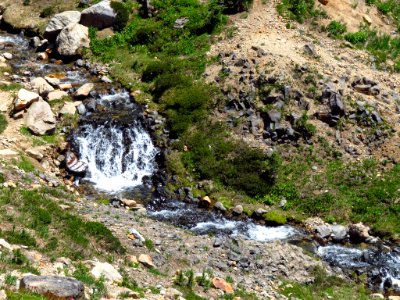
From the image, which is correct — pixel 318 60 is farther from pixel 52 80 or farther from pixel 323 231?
pixel 52 80

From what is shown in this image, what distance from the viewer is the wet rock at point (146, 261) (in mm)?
19812

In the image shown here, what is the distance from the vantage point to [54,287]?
43.7 ft

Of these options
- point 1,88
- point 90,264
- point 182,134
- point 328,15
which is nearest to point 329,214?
point 182,134

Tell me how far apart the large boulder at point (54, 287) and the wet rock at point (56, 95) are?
74.4ft

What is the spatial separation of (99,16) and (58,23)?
11.3ft

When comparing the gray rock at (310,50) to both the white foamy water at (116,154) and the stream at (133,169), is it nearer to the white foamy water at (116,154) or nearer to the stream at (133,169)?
the stream at (133,169)

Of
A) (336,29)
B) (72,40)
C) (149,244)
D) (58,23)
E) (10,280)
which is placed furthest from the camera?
(58,23)

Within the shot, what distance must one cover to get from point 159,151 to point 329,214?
10749 mm

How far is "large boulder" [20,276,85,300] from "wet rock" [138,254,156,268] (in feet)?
19.3

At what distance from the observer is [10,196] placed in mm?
21031

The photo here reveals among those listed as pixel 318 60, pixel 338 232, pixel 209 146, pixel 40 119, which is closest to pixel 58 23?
pixel 40 119

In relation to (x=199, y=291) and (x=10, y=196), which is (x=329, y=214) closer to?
(x=199, y=291)

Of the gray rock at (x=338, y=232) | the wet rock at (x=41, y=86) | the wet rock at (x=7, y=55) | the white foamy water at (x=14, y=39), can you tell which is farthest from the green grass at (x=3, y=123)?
the gray rock at (x=338, y=232)

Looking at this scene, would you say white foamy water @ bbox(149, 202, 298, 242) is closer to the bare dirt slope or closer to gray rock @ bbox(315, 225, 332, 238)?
gray rock @ bbox(315, 225, 332, 238)
